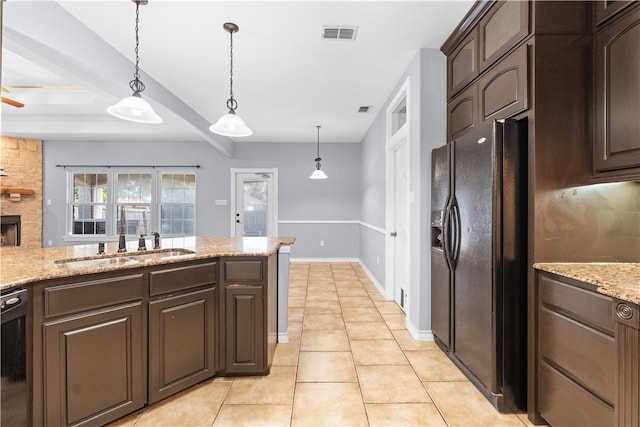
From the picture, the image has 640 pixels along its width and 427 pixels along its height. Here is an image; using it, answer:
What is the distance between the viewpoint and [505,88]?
1976mm

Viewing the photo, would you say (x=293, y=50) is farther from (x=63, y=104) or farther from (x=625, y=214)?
(x=63, y=104)

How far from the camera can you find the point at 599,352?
4.53ft

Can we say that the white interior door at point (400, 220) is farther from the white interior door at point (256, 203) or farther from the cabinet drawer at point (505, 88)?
the white interior door at point (256, 203)

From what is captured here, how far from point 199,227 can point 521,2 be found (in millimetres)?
6412

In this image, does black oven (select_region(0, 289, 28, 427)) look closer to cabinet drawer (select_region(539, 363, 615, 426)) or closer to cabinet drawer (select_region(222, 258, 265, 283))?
cabinet drawer (select_region(222, 258, 265, 283))

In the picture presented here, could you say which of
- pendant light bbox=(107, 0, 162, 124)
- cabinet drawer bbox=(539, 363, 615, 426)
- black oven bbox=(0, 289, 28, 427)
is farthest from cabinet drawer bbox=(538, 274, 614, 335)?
pendant light bbox=(107, 0, 162, 124)

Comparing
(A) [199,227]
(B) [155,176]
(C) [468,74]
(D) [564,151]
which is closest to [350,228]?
(A) [199,227]

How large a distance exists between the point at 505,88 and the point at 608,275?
1.20m

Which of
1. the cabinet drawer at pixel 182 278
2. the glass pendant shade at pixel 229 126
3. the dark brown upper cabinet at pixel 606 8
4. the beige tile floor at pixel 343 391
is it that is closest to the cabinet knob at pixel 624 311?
the beige tile floor at pixel 343 391

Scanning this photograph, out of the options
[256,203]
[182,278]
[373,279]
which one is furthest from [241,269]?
[256,203]

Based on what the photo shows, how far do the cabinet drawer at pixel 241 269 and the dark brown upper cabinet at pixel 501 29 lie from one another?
6.94ft

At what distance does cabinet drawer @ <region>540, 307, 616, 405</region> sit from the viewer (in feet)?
4.40

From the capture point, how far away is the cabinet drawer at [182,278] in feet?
6.20

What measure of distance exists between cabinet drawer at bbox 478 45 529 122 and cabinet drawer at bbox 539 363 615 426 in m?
1.47
